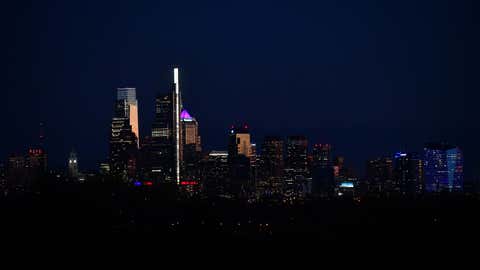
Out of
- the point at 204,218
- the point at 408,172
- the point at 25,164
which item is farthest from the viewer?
the point at 408,172

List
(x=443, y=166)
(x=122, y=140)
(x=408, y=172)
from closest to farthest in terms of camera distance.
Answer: (x=122, y=140) < (x=408, y=172) < (x=443, y=166)

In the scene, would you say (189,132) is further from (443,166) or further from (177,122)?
(443,166)

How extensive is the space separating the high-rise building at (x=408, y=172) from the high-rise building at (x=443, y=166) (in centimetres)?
257

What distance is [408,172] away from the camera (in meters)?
132

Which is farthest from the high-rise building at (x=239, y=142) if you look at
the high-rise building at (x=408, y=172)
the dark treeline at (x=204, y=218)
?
the dark treeline at (x=204, y=218)

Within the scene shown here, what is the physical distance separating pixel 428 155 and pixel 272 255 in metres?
112

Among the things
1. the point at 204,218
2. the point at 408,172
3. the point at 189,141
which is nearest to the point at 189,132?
the point at 189,141

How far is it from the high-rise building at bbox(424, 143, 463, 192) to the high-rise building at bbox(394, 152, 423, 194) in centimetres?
257

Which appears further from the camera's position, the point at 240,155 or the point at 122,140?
the point at 240,155

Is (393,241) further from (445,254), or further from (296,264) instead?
(296,264)

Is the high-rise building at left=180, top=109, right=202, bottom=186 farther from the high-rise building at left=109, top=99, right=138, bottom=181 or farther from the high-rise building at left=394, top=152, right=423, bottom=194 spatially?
the high-rise building at left=394, top=152, right=423, bottom=194

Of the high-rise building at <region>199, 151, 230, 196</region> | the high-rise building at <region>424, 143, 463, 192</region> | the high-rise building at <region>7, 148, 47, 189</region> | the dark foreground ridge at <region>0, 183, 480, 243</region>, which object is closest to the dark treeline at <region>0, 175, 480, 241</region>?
the dark foreground ridge at <region>0, 183, 480, 243</region>

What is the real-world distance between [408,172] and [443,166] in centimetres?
972

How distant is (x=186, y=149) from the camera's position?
13562 centimetres
